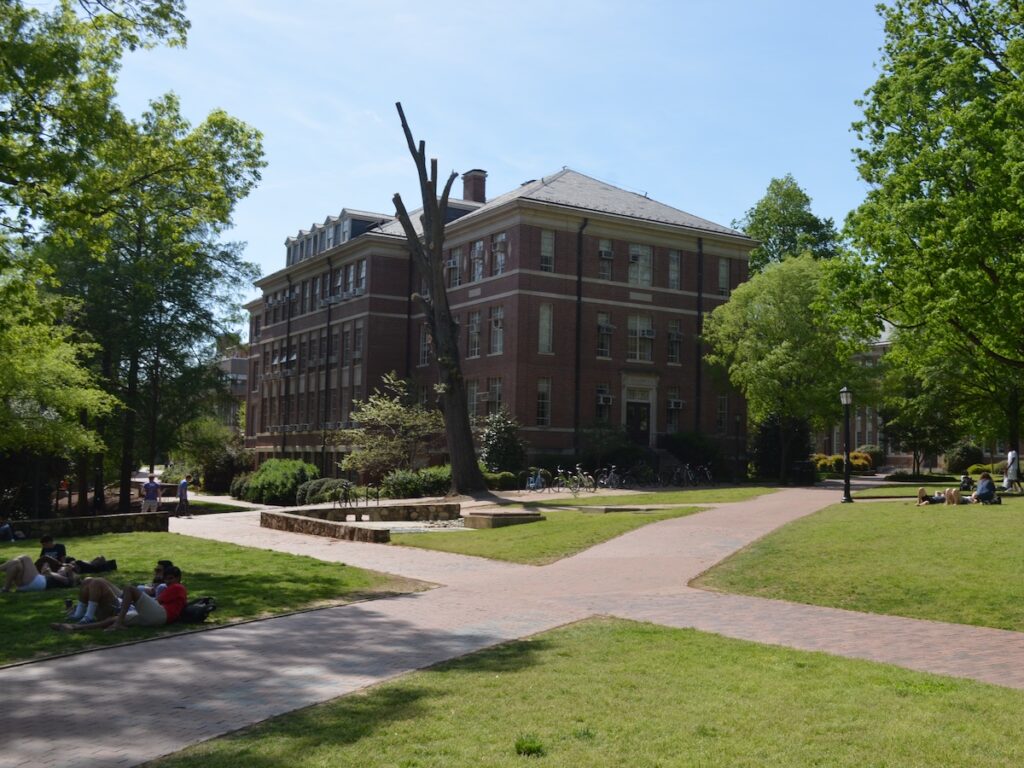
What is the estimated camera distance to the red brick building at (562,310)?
47250mm

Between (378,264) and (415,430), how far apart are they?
15.1 m

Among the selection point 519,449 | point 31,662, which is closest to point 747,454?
point 519,449

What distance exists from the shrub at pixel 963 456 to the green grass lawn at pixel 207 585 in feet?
174

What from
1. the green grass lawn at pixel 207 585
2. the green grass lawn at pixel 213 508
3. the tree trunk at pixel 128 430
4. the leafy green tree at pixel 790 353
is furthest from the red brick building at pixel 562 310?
the green grass lawn at pixel 207 585

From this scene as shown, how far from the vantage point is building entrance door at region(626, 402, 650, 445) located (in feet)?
163

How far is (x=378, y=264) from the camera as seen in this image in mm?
57219

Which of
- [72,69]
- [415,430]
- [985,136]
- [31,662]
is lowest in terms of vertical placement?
[31,662]

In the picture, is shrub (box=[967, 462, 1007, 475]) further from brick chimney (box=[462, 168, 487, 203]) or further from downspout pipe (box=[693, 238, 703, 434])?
brick chimney (box=[462, 168, 487, 203])

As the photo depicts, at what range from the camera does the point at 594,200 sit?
50.5 metres

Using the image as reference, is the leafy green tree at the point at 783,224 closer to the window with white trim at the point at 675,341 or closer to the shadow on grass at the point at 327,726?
the window with white trim at the point at 675,341

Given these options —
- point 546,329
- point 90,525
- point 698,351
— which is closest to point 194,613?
point 90,525

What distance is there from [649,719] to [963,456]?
63161mm

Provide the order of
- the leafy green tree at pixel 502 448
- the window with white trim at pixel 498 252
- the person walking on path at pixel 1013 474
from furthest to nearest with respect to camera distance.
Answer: the window with white trim at pixel 498 252
the leafy green tree at pixel 502 448
the person walking on path at pixel 1013 474

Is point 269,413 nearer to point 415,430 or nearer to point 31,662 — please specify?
point 415,430
